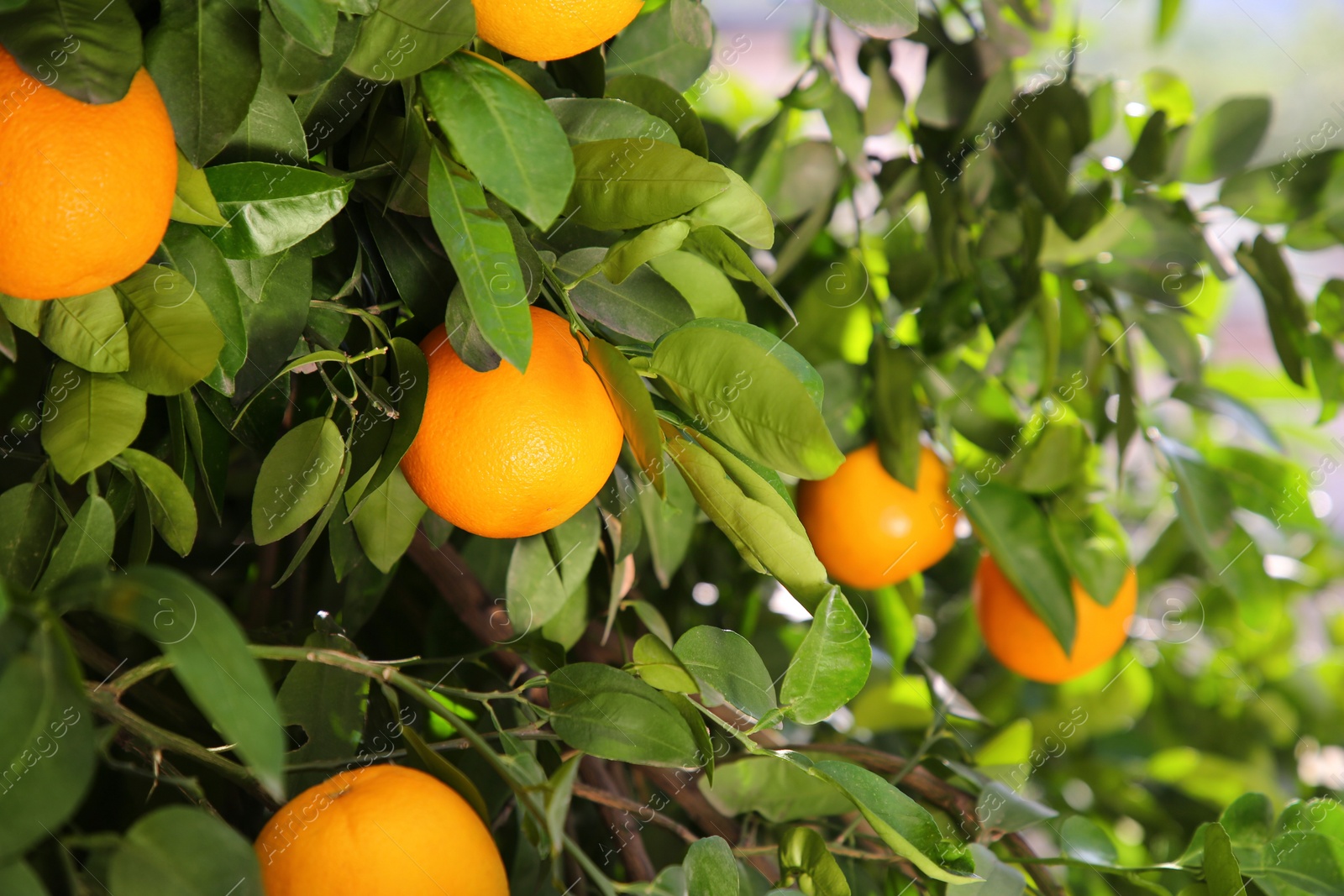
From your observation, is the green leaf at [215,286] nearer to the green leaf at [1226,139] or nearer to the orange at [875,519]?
the orange at [875,519]

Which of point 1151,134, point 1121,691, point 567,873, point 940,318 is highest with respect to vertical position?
point 1151,134

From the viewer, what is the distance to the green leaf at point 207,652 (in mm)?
223

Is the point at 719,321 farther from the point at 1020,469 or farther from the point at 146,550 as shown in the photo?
the point at 1020,469

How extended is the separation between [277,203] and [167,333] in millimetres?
58

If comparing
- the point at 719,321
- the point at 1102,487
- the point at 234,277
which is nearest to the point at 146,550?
the point at 234,277

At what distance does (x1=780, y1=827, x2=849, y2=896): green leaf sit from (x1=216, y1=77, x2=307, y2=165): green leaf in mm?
347

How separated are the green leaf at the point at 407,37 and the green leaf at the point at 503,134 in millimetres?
11

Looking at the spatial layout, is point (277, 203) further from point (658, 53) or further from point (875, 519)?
point (875, 519)

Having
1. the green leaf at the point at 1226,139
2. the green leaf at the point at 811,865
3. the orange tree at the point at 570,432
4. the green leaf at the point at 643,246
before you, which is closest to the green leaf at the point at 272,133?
the orange tree at the point at 570,432

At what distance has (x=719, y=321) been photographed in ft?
1.23

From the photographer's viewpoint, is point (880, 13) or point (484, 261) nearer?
point (484, 261)

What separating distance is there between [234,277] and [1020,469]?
51 centimetres

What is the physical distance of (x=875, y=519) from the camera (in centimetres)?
66

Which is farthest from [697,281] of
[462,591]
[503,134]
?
[462,591]
